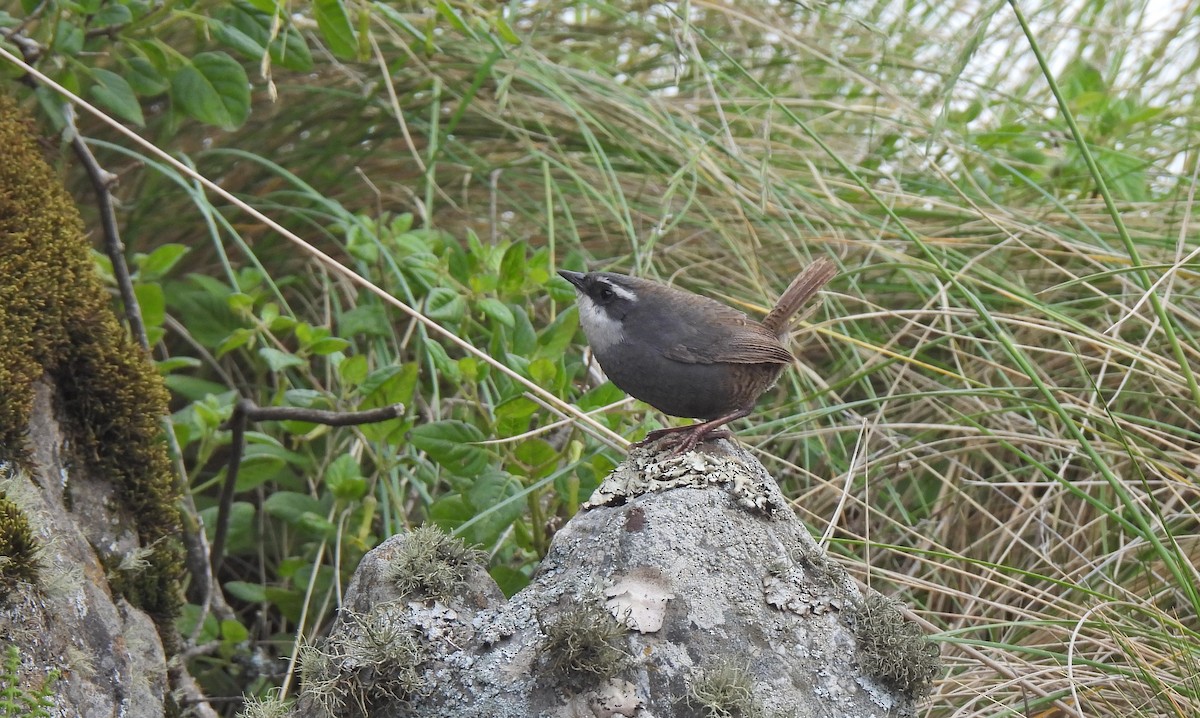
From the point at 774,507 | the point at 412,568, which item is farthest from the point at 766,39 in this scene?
the point at 412,568

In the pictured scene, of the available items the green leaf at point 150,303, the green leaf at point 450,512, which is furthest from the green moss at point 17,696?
the green leaf at point 150,303

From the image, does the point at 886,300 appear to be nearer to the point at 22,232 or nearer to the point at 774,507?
the point at 774,507

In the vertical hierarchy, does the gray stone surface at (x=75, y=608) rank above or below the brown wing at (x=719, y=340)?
below

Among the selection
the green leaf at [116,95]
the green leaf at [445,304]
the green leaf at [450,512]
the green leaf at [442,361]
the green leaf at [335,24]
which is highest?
the green leaf at [335,24]

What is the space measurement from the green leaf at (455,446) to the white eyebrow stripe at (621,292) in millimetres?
560

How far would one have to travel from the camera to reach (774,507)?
2.28 m

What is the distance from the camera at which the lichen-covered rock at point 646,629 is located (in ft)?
6.18

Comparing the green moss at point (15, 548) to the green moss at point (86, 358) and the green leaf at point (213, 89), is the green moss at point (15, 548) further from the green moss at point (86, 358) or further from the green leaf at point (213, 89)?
the green leaf at point (213, 89)

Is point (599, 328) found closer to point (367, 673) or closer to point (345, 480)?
point (345, 480)

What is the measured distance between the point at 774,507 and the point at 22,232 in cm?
191

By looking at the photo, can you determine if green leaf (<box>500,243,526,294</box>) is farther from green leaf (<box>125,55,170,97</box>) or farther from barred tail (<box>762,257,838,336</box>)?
green leaf (<box>125,55,170,97</box>)

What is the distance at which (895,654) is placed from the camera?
201 centimetres

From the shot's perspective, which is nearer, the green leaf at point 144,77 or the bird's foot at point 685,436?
the bird's foot at point 685,436

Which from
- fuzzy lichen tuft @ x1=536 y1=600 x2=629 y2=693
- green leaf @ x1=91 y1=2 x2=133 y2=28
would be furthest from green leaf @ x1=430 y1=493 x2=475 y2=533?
green leaf @ x1=91 y1=2 x2=133 y2=28
